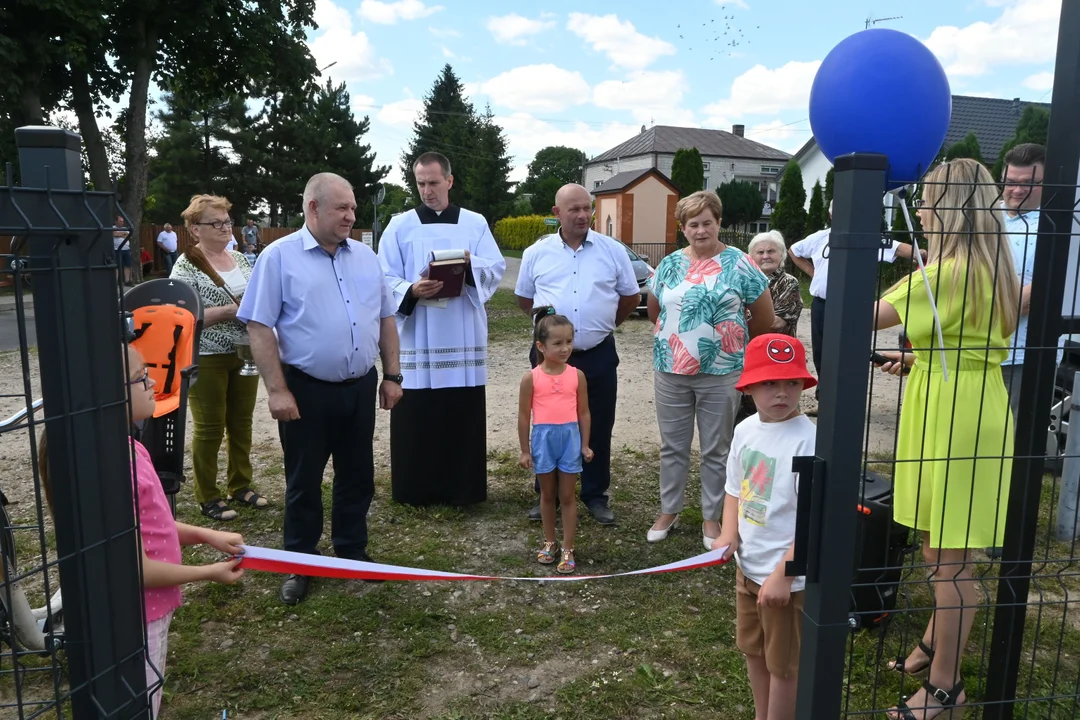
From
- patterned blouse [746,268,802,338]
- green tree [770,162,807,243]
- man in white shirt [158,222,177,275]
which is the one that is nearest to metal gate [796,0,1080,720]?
patterned blouse [746,268,802,338]

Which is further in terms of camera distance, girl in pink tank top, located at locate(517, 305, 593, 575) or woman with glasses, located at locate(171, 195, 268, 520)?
woman with glasses, located at locate(171, 195, 268, 520)

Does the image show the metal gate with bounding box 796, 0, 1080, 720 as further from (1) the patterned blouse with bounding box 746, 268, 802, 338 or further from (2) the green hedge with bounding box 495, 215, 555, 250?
(2) the green hedge with bounding box 495, 215, 555, 250

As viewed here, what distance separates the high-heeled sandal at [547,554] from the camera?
14.0 ft

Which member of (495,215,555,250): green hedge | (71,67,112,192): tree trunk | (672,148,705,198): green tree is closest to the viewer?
(71,67,112,192): tree trunk

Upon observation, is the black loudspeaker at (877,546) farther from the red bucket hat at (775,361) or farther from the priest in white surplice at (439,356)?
the priest in white surplice at (439,356)

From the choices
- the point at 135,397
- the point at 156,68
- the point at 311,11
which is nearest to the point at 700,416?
the point at 135,397

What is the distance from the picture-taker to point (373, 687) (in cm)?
312

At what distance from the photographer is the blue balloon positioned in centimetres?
263

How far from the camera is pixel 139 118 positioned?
19328mm

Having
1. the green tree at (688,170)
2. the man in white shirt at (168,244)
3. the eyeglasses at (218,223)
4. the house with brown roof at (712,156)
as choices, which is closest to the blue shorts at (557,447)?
the eyeglasses at (218,223)

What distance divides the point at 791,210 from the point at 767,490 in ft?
97.4

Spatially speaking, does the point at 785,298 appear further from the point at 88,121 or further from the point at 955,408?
the point at 88,121

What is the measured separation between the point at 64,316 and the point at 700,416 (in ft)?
11.1

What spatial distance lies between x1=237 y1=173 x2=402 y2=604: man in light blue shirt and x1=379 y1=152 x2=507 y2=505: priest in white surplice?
2.84 feet
